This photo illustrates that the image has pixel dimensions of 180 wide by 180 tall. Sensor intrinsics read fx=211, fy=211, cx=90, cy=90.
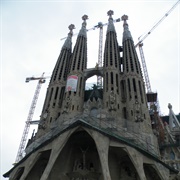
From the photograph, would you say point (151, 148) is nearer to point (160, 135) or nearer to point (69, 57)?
point (160, 135)

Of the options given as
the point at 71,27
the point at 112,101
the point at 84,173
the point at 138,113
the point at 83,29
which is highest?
the point at 71,27

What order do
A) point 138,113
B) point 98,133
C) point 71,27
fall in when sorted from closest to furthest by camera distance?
point 98,133 → point 138,113 → point 71,27

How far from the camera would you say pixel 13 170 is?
26.2 metres

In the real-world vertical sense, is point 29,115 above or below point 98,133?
above

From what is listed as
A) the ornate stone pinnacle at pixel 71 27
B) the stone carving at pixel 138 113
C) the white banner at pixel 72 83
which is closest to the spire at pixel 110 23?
the ornate stone pinnacle at pixel 71 27

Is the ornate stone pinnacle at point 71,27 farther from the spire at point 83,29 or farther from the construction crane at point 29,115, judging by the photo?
the construction crane at point 29,115

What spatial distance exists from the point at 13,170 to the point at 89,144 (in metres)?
10.0

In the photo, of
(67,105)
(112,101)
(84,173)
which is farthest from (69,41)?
(84,173)

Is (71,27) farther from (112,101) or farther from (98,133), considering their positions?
(98,133)

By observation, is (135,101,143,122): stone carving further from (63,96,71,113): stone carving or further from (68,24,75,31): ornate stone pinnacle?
(68,24,75,31): ornate stone pinnacle

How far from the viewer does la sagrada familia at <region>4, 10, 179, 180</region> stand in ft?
73.3

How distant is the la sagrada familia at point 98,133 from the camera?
22328 millimetres

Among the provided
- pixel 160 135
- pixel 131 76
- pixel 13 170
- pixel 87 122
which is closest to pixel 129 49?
pixel 131 76

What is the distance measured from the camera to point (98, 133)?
2292cm
